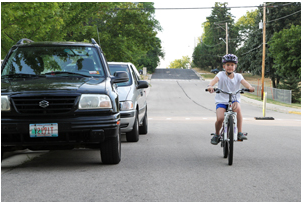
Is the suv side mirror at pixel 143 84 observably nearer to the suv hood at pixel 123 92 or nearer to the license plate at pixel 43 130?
the suv hood at pixel 123 92

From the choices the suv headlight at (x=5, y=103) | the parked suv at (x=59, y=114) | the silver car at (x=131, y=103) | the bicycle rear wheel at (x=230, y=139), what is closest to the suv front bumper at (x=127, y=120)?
the silver car at (x=131, y=103)

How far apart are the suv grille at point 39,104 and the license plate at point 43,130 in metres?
0.19

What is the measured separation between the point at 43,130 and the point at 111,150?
1141 mm

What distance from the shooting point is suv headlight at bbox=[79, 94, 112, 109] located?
6410mm

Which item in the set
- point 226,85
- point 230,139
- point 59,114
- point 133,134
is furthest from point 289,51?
point 59,114

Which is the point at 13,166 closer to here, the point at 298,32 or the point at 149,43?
the point at 149,43

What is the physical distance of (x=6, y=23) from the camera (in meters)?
18.7

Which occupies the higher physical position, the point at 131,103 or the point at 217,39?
the point at 217,39

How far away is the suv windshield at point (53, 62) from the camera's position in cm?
743

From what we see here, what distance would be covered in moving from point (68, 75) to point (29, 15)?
42.2 ft

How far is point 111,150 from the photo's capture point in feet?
22.6

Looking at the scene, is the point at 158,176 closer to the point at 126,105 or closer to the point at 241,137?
the point at 241,137

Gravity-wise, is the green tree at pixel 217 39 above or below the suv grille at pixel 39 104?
above

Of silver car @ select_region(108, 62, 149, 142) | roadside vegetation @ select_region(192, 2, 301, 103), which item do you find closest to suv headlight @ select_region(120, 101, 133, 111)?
silver car @ select_region(108, 62, 149, 142)
